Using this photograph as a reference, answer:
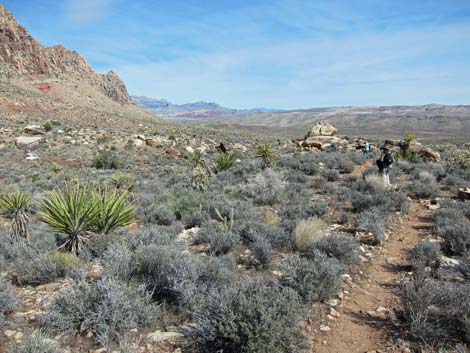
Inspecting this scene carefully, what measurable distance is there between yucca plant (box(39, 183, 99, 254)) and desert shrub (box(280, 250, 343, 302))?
3.81 m

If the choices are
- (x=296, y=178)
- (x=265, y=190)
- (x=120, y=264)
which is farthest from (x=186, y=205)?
(x=296, y=178)

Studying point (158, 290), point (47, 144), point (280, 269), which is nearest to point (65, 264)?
point (158, 290)

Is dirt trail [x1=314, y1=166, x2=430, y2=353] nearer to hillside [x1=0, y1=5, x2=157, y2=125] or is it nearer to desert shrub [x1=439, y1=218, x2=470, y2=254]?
desert shrub [x1=439, y1=218, x2=470, y2=254]

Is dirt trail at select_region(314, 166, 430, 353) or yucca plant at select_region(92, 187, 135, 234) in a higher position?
yucca plant at select_region(92, 187, 135, 234)

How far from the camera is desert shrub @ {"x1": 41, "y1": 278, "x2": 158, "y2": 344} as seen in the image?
352 cm

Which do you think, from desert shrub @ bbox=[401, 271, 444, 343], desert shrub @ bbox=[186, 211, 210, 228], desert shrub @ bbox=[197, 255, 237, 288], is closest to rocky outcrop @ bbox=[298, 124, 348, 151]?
desert shrub @ bbox=[186, 211, 210, 228]

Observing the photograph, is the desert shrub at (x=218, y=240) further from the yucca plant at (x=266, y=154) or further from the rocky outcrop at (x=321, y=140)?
the rocky outcrop at (x=321, y=140)

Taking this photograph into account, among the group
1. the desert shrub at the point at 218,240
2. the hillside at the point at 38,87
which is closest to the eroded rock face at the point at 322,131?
the desert shrub at the point at 218,240

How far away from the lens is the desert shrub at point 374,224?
660 centimetres

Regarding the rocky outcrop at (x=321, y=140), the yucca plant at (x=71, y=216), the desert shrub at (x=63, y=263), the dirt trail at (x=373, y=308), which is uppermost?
the rocky outcrop at (x=321, y=140)

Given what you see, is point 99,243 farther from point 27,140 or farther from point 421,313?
point 27,140

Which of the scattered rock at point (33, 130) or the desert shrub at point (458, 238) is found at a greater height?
the scattered rock at point (33, 130)

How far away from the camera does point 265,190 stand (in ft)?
34.3

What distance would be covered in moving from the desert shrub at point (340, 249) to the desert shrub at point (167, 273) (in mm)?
2336
